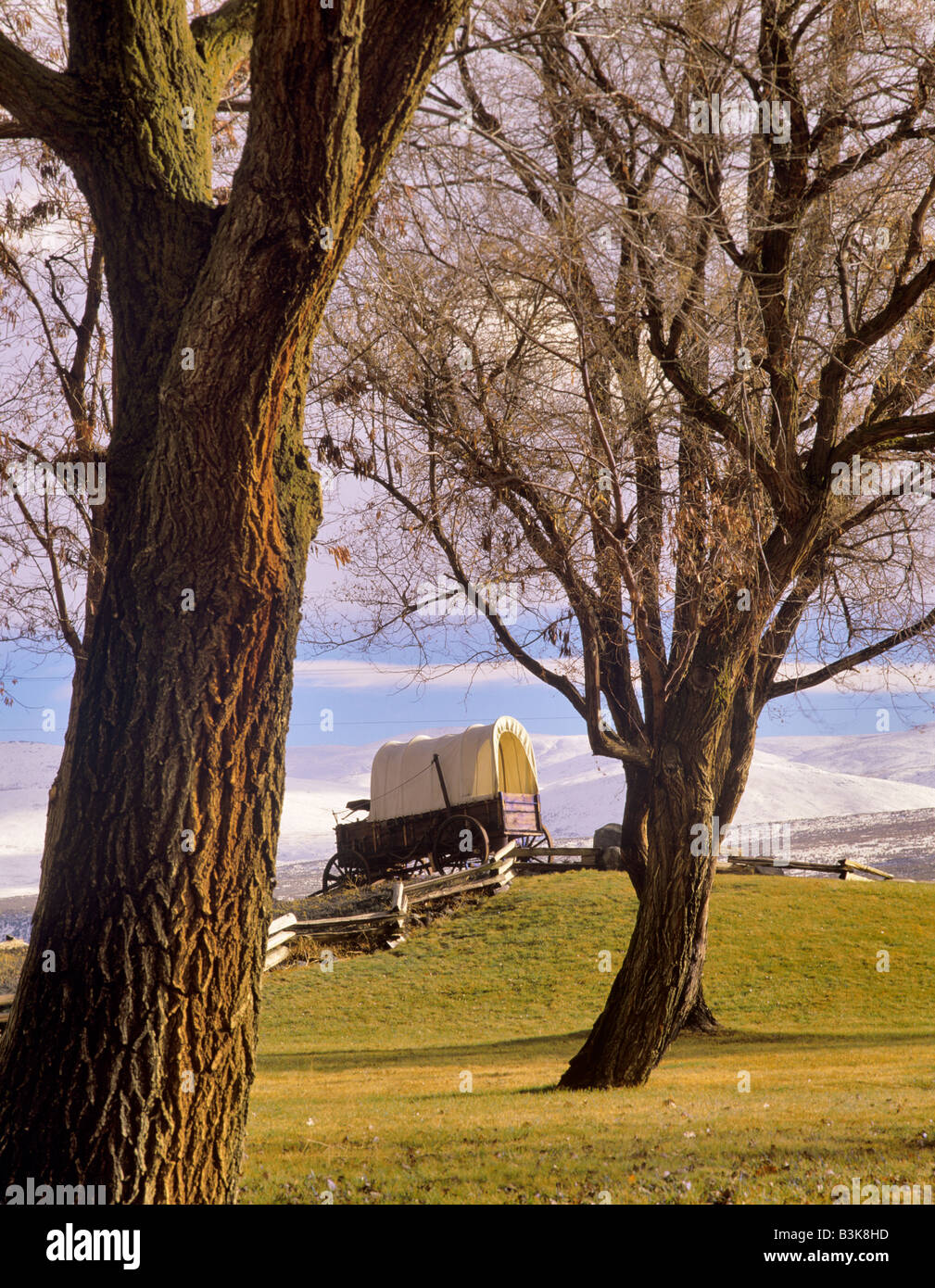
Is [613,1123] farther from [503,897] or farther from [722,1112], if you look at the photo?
[503,897]

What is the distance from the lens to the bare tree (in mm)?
7066

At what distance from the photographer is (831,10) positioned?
300 inches

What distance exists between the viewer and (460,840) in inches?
815

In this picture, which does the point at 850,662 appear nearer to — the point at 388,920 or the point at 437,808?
the point at 388,920

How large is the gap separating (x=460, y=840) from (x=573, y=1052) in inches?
349

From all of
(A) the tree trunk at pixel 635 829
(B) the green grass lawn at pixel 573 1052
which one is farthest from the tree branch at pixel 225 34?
(A) the tree trunk at pixel 635 829

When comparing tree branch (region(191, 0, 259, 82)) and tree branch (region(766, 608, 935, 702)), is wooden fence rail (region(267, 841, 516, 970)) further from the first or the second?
tree branch (region(191, 0, 259, 82))

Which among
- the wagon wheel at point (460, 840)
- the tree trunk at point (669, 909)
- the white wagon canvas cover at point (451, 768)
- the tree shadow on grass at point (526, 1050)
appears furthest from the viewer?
the white wagon canvas cover at point (451, 768)

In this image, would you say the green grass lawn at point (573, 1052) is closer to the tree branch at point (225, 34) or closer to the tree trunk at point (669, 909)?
the tree trunk at point (669, 909)

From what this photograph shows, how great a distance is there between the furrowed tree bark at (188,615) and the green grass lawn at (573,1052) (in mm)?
1765

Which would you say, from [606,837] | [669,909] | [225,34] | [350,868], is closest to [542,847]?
[606,837]

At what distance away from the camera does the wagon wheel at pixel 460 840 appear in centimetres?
2059
